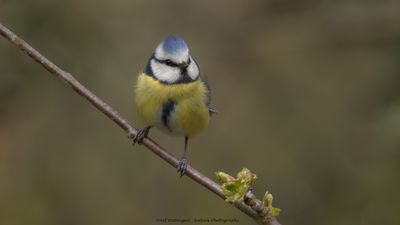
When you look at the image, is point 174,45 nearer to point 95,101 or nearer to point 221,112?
point 95,101

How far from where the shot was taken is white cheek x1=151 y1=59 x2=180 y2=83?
11.6 ft

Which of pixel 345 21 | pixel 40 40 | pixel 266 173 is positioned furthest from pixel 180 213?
pixel 345 21

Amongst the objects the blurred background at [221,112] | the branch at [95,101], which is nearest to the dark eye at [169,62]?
the branch at [95,101]

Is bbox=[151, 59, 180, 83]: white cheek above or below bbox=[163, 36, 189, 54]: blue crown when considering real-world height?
below

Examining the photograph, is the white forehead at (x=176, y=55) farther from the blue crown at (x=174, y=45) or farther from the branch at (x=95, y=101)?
the branch at (x=95, y=101)

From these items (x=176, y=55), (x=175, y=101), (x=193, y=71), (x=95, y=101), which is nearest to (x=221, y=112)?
(x=193, y=71)

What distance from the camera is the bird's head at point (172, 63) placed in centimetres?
339

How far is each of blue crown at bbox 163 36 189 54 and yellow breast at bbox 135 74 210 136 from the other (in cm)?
20

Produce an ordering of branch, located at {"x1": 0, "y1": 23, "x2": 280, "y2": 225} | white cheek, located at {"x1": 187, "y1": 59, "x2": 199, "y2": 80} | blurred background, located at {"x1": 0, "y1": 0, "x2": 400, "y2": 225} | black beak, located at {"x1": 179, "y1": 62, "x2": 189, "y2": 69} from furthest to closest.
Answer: blurred background, located at {"x1": 0, "y1": 0, "x2": 400, "y2": 225} → white cheek, located at {"x1": 187, "y1": 59, "x2": 199, "y2": 80} → black beak, located at {"x1": 179, "y1": 62, "x2": 189, "y2": 69} → branch, located at {"x1": 0, "y1": 23, "x2": 280, "y2": 225}

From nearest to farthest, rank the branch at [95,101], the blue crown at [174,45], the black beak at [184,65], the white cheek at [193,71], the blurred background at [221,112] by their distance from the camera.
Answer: the branch at [95,101] < the blue crown at [174,45] < the black beak at [184,65] < the white cheek at [193,71] < the blurred background at [221,112]

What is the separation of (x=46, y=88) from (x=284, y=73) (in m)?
2.30

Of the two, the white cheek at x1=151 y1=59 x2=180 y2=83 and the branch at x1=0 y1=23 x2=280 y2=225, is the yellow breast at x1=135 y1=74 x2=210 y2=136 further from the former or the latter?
the branch at x1=0 y1=23 x2=280 y2=225

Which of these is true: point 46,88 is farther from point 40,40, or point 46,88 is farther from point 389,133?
point 389,133

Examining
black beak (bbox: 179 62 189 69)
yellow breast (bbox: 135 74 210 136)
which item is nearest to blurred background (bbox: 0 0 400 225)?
yellow breast (bbox: 135 74 210 136)
